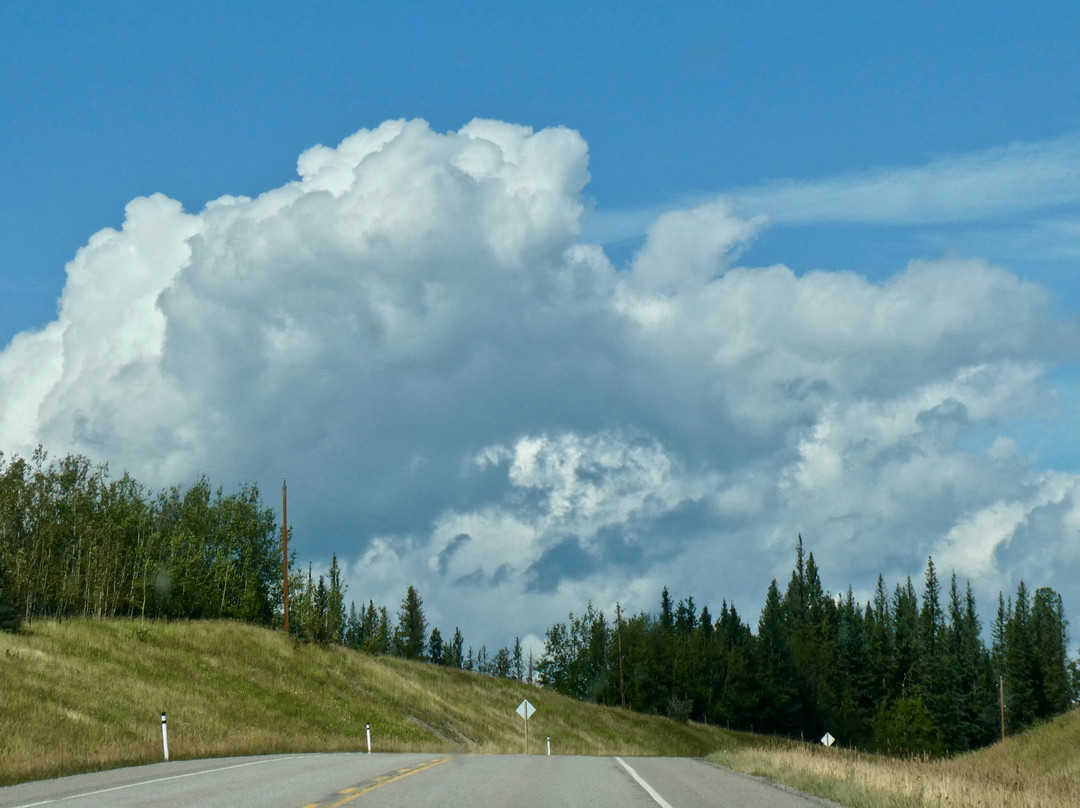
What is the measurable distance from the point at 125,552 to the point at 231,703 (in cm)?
3761

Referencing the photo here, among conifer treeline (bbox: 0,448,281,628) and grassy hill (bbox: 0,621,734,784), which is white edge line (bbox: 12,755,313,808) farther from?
conifer treeline (bbox: 0,448,281,628)

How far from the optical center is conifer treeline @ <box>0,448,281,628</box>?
71000 mm

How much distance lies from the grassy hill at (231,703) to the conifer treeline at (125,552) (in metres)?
5.88

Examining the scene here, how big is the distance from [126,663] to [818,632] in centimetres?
12437

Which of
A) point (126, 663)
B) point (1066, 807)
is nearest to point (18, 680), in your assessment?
point (126, 663)

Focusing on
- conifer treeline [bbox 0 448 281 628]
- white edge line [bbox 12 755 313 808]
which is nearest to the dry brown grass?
white edge line [bbox 12 755 313 808]

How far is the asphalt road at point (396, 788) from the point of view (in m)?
14.8

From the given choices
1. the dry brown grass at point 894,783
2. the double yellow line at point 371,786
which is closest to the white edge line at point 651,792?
the dry brown grass at point 894,783

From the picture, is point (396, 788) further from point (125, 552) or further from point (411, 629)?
point (411, 629)

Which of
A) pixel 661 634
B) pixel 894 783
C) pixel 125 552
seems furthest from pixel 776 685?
pixel 894 783

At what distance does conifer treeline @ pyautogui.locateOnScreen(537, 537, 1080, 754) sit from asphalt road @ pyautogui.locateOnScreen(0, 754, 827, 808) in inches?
3368

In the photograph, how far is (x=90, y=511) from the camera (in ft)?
250

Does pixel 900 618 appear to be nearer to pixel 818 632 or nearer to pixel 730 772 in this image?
pixel 818 632

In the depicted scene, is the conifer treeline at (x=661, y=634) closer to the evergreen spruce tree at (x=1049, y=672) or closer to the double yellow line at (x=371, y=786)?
the evergreen spruce tree at (x=1049, y=672)
